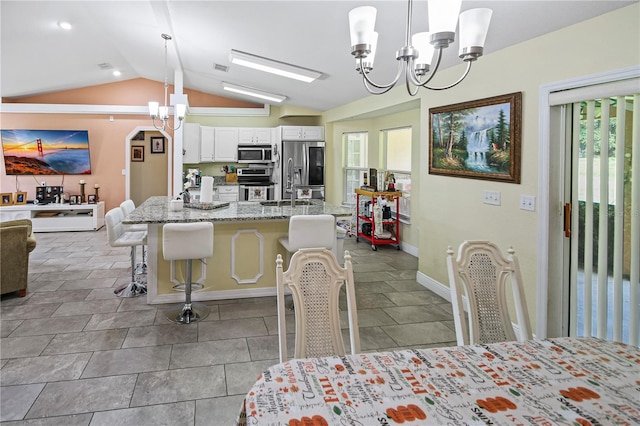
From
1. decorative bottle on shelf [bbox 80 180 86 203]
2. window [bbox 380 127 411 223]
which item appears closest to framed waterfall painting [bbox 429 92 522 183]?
window [bbox 380 127 411 223]

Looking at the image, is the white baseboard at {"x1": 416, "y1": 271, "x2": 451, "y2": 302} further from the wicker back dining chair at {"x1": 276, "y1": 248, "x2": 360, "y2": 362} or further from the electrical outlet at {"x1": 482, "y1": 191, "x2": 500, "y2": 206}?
the wicker back dining chair at {"x1": 276, "y1": 248, "x2": 360, "y2": 362}

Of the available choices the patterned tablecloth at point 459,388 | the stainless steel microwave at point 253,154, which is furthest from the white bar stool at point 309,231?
the stainless steel microwave at point 253,154

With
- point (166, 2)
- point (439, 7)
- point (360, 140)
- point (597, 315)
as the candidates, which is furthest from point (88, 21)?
point (597, 315)

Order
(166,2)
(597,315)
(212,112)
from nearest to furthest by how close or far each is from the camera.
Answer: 1. (597,315)
2. (166,2)
3. (212,112)

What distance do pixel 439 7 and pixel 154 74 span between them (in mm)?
7750

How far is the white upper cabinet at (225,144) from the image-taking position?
837cm

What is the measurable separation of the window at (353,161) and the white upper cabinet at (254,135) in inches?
66.3

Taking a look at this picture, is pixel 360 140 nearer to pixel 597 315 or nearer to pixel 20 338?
pixel 597 315

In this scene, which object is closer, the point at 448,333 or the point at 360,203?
the point at 448,333

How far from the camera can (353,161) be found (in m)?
7.87

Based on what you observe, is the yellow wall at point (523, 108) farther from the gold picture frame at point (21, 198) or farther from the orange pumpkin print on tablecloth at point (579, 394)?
the gold picture frame at point (21, 198)

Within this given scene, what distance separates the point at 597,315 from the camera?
2746 millimetres

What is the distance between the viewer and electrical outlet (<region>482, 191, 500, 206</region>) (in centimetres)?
342

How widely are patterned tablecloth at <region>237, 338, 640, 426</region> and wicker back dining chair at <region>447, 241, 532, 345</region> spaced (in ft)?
1.30
